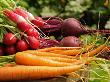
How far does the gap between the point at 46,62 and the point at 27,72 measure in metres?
0.17

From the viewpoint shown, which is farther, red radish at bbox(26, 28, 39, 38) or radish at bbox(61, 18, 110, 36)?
radish at bbox(61, 18, 110, 36)

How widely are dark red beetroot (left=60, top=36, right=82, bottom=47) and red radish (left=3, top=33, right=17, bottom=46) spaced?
378 mm

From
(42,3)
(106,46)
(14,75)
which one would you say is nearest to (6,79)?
(14,75)

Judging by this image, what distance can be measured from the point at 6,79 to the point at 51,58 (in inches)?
14.0

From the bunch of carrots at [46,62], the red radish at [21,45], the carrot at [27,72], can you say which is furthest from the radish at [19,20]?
the carrot at [27,72]

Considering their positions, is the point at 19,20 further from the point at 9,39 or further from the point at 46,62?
the point at 46,62

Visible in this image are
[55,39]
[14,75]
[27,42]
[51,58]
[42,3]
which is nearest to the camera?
[14,75]

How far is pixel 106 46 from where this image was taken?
2.74 metres

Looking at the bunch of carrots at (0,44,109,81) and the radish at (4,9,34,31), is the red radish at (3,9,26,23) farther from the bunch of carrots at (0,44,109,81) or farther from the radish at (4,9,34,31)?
the bunch of carrots at (0,44,109,81)

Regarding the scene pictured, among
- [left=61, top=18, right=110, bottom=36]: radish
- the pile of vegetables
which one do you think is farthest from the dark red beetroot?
[left=61, top=18, right=110, bottom=36]: radish

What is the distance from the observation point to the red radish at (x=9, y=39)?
260 cm

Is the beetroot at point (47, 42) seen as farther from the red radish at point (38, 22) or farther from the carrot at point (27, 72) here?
the carrot at point (27, 72)

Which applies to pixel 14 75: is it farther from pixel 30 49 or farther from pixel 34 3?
pixel 34 3

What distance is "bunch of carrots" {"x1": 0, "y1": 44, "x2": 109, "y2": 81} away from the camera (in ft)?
7.60
